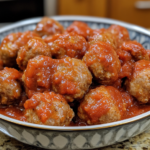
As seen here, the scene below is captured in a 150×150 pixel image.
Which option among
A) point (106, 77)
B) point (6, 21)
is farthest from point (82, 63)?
point (6, 21)

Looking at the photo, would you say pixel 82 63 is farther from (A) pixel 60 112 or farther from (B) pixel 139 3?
(B) pixel 139 3

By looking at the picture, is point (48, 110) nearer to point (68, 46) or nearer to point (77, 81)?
point (77, 81)

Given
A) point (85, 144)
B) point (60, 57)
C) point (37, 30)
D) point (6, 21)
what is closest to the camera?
point (85, 144)

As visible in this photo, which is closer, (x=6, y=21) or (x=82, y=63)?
(x=82, y=63)

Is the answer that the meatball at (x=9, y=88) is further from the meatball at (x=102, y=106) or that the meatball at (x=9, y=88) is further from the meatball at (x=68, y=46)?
the meatball at (x=102, y=106)

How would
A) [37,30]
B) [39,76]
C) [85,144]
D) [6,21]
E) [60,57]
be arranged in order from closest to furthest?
[85,144]
[39,76]
[60,57]
[37,30]
[6,21]

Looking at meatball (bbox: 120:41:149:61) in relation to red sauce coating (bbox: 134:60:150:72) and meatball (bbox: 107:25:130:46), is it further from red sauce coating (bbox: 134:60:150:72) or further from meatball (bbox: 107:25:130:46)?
meatball (bbox: 107:25:130:46)
